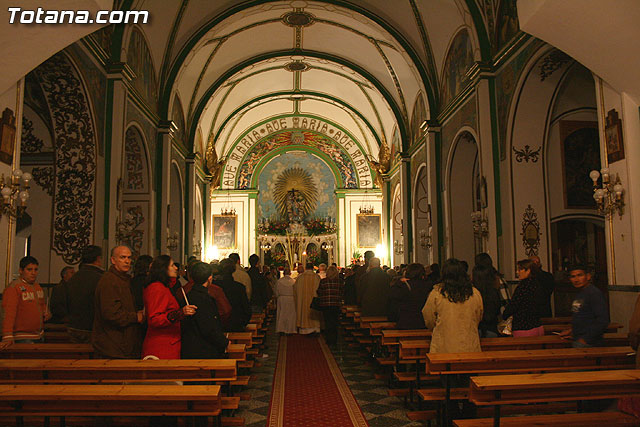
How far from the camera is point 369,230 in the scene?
25672 mm

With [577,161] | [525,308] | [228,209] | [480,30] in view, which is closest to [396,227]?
[228,209]

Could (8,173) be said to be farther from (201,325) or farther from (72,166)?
(201,325)

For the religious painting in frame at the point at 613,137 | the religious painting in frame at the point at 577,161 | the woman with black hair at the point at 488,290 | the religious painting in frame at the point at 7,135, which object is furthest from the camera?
the religious painting in frame at the point at 577,161

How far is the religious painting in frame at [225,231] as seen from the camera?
25170mm

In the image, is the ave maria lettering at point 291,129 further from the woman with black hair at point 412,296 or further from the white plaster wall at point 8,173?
the woman with black hair at point 412,296

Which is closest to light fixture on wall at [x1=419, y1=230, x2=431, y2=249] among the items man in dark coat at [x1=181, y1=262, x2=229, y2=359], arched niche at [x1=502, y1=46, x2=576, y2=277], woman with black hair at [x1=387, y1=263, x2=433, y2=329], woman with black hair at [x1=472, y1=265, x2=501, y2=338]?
arched niche at [x1=502, y1=46, x2=576, y2=277]

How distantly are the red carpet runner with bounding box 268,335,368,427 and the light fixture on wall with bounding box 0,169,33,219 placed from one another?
365 centimetres

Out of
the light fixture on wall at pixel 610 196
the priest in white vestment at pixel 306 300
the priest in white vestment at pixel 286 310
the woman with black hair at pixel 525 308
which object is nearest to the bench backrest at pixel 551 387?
the woman with black hair at pixel 525 308

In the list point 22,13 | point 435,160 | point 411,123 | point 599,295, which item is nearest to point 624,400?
point 599,295

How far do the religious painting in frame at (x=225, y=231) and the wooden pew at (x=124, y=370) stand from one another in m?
21.0

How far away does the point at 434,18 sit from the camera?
12539mm

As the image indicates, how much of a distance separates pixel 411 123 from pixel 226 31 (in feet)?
20.2

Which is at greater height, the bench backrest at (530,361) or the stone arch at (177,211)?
the stone arch at (177,211)

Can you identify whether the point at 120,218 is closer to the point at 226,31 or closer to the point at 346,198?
the point at 226,31
